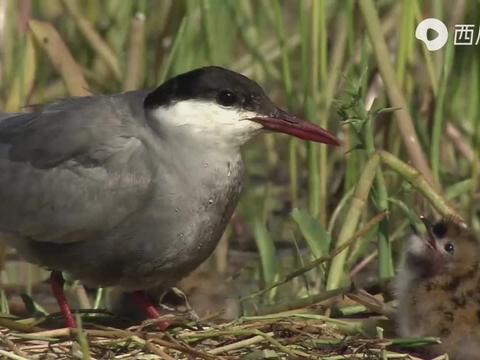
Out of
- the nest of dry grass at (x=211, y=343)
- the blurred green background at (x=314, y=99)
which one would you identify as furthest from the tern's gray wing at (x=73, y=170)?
the blurred green background at (x=314, y=99)

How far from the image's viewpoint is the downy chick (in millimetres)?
4922

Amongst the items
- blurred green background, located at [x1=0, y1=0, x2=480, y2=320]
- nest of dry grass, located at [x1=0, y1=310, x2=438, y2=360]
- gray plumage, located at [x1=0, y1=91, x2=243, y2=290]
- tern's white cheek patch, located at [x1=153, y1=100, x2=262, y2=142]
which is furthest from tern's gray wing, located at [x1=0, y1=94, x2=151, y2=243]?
blurred green background, located at [x1=0, y1=0, x2=480, y2=320]

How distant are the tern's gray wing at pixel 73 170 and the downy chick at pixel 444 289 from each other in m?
1.00

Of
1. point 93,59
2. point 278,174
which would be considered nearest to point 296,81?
point 278,174

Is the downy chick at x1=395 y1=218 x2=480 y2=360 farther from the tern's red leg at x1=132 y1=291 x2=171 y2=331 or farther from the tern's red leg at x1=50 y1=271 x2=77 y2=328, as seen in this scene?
the tern's red leg at x1=50 y1=271 x2=77 y2=328

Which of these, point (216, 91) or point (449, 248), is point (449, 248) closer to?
point (449, 248)

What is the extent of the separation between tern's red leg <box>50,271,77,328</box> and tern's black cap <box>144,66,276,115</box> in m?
0.79

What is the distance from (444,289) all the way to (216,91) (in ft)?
3.54

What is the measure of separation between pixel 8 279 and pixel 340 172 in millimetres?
1630

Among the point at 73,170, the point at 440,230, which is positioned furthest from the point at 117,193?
the point at 440,230

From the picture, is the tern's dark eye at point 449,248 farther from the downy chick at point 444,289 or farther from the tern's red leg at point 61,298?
the tern's red leg at point 61,298

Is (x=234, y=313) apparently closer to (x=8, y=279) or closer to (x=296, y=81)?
(x=8, y=279)

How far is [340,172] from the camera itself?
22.5 feet
